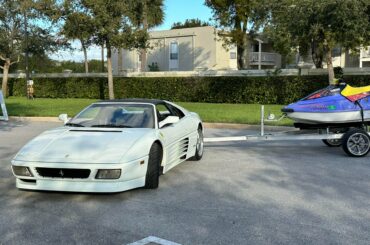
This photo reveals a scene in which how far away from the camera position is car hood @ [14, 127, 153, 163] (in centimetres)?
588

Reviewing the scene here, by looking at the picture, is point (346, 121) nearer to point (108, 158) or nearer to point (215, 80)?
point (108, 158)

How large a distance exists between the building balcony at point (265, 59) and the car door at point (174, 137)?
129 feet

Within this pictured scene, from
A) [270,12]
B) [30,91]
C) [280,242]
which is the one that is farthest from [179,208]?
[30,91]

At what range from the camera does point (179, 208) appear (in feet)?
18.8

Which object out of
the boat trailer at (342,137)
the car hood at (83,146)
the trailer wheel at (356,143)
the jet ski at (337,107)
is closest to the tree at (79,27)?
the boat trailer at (342,137)

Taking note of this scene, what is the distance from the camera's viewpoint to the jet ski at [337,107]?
29.3ft

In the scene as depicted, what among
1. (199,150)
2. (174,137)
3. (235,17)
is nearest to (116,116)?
(174,137)

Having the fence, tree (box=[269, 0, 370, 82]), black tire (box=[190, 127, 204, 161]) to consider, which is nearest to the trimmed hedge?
the fence

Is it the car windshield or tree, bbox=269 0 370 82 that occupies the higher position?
tree, bbox=269 0 370 82

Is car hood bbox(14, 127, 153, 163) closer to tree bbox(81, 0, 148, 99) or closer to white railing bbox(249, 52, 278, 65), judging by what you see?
tree bbox(81, 0, 148, 99)

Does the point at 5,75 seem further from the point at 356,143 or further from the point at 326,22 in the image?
the point at 356,143

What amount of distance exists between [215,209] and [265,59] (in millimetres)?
43064

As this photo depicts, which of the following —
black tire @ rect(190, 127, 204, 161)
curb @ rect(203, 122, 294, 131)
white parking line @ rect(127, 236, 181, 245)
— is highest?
black tire @ rect(190, 127, 204, 161)

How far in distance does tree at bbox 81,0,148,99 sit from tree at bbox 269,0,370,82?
805 cm
